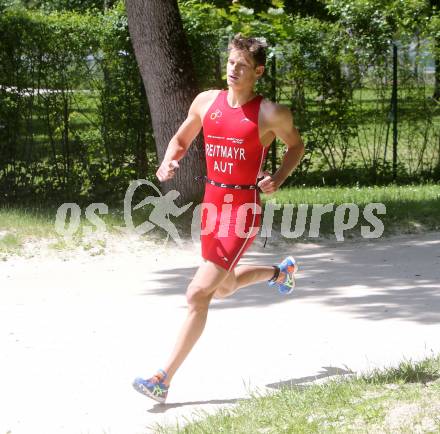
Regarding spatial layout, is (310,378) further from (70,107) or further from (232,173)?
(70,107)

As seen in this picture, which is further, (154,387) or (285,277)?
(285,277)

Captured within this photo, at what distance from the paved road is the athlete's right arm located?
53.6 inches

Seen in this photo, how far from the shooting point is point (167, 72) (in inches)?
489

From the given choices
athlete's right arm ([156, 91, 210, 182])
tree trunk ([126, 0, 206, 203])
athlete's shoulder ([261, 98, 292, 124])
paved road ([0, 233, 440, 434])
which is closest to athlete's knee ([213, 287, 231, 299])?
paved road ([0, 233, 440, 434])

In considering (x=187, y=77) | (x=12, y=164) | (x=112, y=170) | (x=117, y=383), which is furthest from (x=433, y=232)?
(x=117, y=383)

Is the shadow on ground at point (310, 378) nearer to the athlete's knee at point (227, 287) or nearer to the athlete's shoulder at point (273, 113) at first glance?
the athlete's knee at point (227, 287)

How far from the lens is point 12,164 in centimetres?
1405

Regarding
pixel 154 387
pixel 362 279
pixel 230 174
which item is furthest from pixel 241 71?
pixel 362 279

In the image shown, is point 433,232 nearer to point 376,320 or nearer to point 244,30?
point 244,30

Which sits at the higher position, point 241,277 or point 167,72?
point 167,72

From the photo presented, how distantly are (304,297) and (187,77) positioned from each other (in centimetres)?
421

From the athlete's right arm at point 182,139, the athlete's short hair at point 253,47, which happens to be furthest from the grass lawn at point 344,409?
the athlete's short hair at point 253,47

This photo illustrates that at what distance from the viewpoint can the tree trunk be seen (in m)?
12.4

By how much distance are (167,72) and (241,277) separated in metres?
5.89
